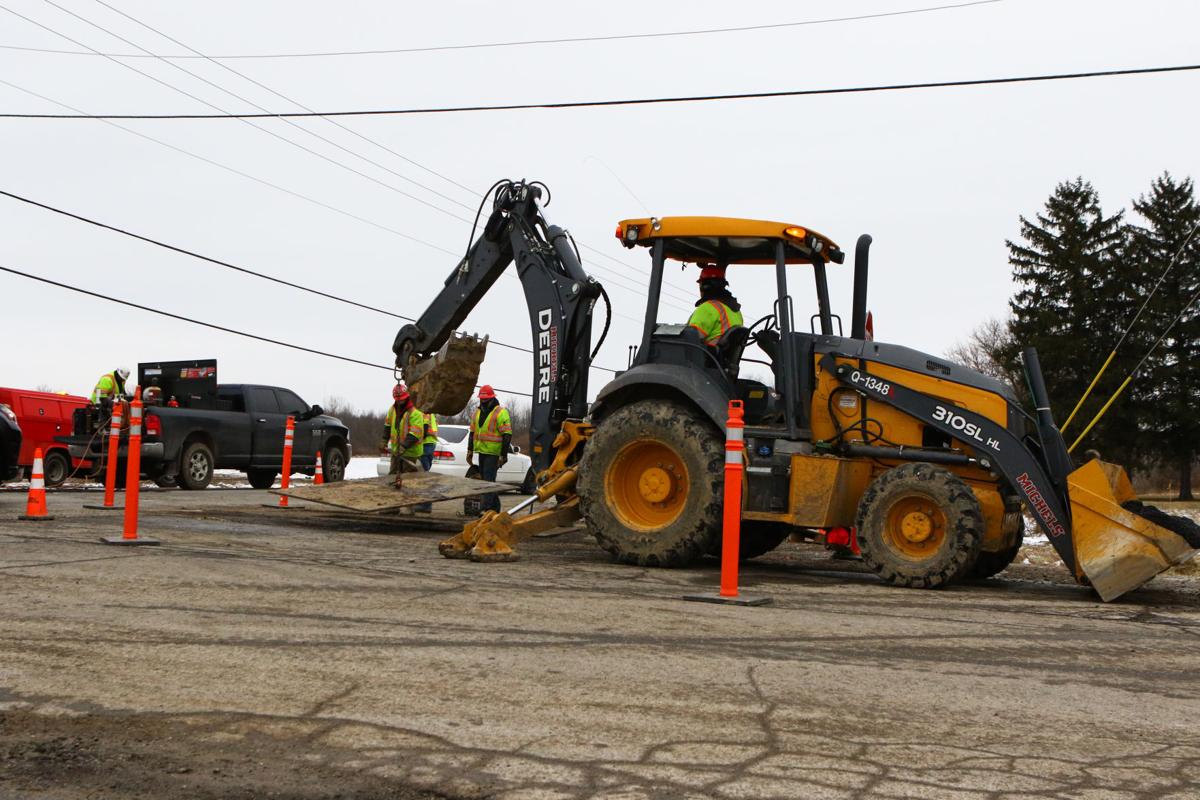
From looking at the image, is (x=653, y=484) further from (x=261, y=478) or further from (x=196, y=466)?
(x=261, y=478)

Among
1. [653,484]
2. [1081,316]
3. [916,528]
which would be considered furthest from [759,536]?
[1081,316]

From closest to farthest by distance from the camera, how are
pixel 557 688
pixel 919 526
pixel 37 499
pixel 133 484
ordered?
pixel 557 688
pixel 919 526
pixel 133 484
pixel 37 499

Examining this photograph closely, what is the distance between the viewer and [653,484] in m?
9.81

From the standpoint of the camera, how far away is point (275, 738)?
3.93 meters

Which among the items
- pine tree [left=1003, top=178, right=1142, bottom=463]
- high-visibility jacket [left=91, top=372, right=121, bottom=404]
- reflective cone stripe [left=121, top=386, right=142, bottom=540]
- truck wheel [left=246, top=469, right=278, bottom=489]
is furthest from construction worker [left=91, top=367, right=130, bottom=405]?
pine tree [left=1003, top=178, right=1142, bottom=463]

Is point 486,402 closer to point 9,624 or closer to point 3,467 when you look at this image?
point 3,467

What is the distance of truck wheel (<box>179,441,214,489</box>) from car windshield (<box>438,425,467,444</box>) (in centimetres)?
503

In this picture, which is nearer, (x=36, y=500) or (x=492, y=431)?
(x=36, y=500)

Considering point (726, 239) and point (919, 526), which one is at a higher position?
point (726, 239)

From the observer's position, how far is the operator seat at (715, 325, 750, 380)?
32.4 feet

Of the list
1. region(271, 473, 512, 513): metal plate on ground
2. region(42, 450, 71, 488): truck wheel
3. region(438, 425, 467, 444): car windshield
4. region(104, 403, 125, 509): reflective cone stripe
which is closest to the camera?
region(271, 473, 512, 513): metal plate on ground

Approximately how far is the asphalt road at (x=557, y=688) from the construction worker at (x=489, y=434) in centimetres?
747

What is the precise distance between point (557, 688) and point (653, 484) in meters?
5.17

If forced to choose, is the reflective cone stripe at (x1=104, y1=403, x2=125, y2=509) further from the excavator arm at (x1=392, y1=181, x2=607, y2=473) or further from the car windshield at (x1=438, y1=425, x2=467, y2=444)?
the car windshield at (x1=438, y1=425, x2=467, y2=444)
